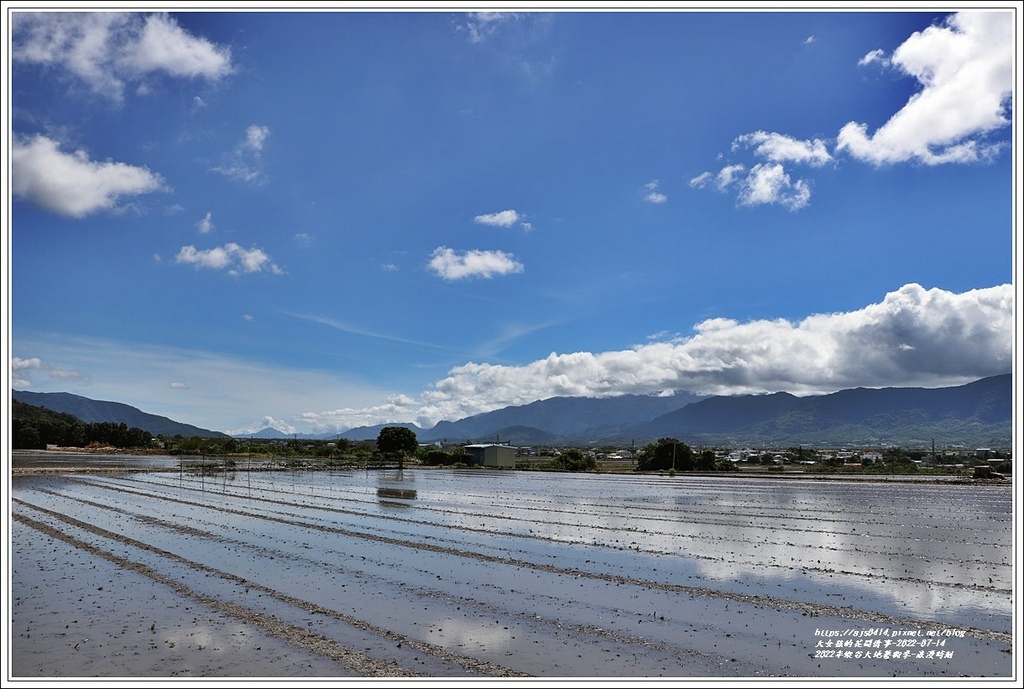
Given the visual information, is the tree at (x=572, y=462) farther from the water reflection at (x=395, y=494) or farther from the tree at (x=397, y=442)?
the water reflection at (x=395, y=494)

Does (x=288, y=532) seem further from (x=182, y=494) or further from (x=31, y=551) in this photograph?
(x=182, y=494)

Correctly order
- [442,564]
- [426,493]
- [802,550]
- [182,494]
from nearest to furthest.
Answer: [442,564] → [802,550] → [182,494] → [426,493]

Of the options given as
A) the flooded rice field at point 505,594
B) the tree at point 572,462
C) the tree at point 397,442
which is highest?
the tree at point 397,442

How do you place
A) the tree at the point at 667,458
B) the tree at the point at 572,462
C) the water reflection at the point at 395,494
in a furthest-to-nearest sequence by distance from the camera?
the tree at the point at 572,462
the tree at the point at 667,458
the water reflection at the point at 395,494

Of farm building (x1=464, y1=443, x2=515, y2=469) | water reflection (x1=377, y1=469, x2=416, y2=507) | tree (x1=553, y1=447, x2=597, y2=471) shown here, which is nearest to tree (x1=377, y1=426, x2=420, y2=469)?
farm building (x1=464, y1=443, x2=515, y2=469)

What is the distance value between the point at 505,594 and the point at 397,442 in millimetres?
84638

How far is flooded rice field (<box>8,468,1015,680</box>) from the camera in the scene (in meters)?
11.6

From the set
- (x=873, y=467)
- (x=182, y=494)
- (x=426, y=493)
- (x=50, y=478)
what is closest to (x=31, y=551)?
(x=182, y=494)

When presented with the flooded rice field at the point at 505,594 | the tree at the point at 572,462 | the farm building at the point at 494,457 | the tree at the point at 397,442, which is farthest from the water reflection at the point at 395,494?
the farm building at the point at 494,457

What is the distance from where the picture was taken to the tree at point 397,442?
9869 centimetres

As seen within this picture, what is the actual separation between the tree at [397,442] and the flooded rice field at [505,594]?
63.9 m

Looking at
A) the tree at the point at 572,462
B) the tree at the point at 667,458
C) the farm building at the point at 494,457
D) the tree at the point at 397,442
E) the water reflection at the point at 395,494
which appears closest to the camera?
the water reflection at the point at 395,494

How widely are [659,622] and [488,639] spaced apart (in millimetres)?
3641

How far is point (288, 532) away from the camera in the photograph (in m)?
27.2
